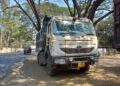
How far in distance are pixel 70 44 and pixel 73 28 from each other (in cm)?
101

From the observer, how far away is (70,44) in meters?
15.4

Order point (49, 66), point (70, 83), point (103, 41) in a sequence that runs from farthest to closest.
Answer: point (103, 41)
point (49, 66)
point (70, 83)

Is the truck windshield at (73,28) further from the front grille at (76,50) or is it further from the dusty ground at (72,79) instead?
the dusty ground at (72,79)

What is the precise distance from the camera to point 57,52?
15.2m

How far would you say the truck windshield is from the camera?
15632 mm

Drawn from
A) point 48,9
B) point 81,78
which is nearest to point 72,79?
point 81,78

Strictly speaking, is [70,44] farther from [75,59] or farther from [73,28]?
[73,28]

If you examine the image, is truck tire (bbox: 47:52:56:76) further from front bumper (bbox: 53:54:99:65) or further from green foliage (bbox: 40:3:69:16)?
green foliage (bbox: 40:3:69:16)

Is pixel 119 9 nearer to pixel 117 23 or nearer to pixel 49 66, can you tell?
pixel 117 23

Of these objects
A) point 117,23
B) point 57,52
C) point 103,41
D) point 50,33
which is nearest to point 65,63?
point 57,52

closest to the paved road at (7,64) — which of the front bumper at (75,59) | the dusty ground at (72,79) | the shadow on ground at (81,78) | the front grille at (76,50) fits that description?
the dusty ground at (72,79)

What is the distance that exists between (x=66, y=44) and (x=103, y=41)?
38.1 metres

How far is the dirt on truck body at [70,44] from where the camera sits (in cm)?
1523

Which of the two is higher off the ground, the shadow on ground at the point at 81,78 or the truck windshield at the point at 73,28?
the truck windshield at the point at 73,28
